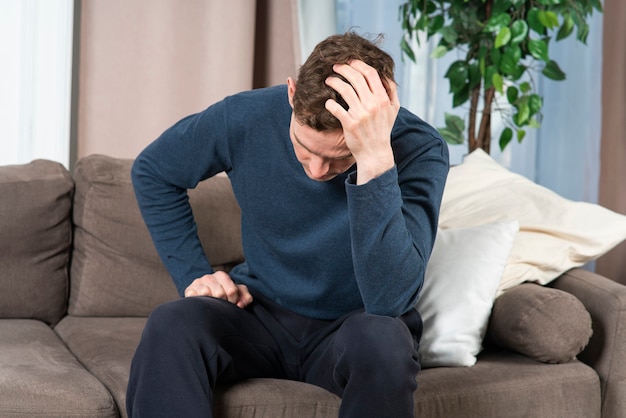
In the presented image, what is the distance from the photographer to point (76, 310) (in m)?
2.11

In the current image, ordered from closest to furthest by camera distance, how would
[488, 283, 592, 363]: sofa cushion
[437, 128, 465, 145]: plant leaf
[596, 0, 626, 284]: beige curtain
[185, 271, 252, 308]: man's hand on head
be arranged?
1. [185, 271, 252, 308]: man's hand on head
2. [488, 283, 592, 363]: sofa cushion
3. [437, 128, 465, 145]: plant leaf
4. [596, 0, 626, 284]: beige curtain

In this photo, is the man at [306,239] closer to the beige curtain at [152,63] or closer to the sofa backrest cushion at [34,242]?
the sofa backrest cushion at [34,242]

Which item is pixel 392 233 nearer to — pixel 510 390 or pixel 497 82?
pixel 510 390

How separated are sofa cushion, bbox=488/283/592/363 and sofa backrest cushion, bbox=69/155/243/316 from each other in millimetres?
781

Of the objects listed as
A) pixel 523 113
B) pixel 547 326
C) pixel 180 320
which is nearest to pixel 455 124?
pixel 523 113

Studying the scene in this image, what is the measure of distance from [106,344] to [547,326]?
0.92 meters

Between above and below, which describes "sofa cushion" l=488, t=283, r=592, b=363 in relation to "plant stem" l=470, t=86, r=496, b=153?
below

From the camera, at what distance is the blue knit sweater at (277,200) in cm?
146

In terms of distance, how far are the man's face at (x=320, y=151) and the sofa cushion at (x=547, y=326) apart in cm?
54

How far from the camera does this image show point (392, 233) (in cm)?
130

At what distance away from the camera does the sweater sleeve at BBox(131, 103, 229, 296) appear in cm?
162

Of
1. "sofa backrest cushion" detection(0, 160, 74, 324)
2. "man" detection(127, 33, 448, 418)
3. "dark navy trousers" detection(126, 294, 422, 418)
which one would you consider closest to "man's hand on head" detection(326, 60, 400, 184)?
"man" detection(127, 33, 448, 418)

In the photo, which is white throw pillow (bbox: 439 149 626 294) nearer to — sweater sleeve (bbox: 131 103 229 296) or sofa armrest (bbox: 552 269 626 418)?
→ sofa armrest (bbox: 552 269 626 418)

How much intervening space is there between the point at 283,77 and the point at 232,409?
177 centimetres
